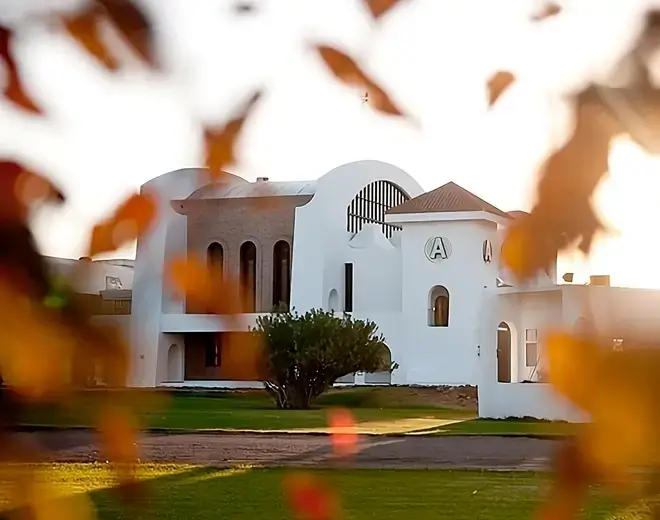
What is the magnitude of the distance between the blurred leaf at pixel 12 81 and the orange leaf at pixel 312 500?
1.33 ft

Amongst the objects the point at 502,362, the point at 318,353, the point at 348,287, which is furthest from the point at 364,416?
the point at 348,287

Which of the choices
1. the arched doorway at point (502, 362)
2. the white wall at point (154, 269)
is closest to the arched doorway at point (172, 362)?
the white wall at point (154, 269)

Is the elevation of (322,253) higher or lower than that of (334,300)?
higher

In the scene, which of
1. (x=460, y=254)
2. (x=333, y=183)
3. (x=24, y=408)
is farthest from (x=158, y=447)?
(x=333, y=183)

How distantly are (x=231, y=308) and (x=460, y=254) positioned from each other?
32.4m

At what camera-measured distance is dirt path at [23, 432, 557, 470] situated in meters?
11.6

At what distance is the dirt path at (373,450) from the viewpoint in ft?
38.1

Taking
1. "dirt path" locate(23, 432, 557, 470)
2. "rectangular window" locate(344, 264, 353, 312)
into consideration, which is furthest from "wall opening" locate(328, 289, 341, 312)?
"dirt path" locate(23, 432, 557, 470)

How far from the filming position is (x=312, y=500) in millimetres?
958

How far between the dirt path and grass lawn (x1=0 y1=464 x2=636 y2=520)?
51cm

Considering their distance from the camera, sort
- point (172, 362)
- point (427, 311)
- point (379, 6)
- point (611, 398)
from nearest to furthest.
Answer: point (611, 398) → point (379, 6) → point (172, 362) → point (427, 311)

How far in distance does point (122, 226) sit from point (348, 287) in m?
38.5

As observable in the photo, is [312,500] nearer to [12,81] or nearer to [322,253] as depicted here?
[12,81]

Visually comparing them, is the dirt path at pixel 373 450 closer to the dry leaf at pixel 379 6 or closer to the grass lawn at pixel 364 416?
the grass lawn at pixel 364 416
